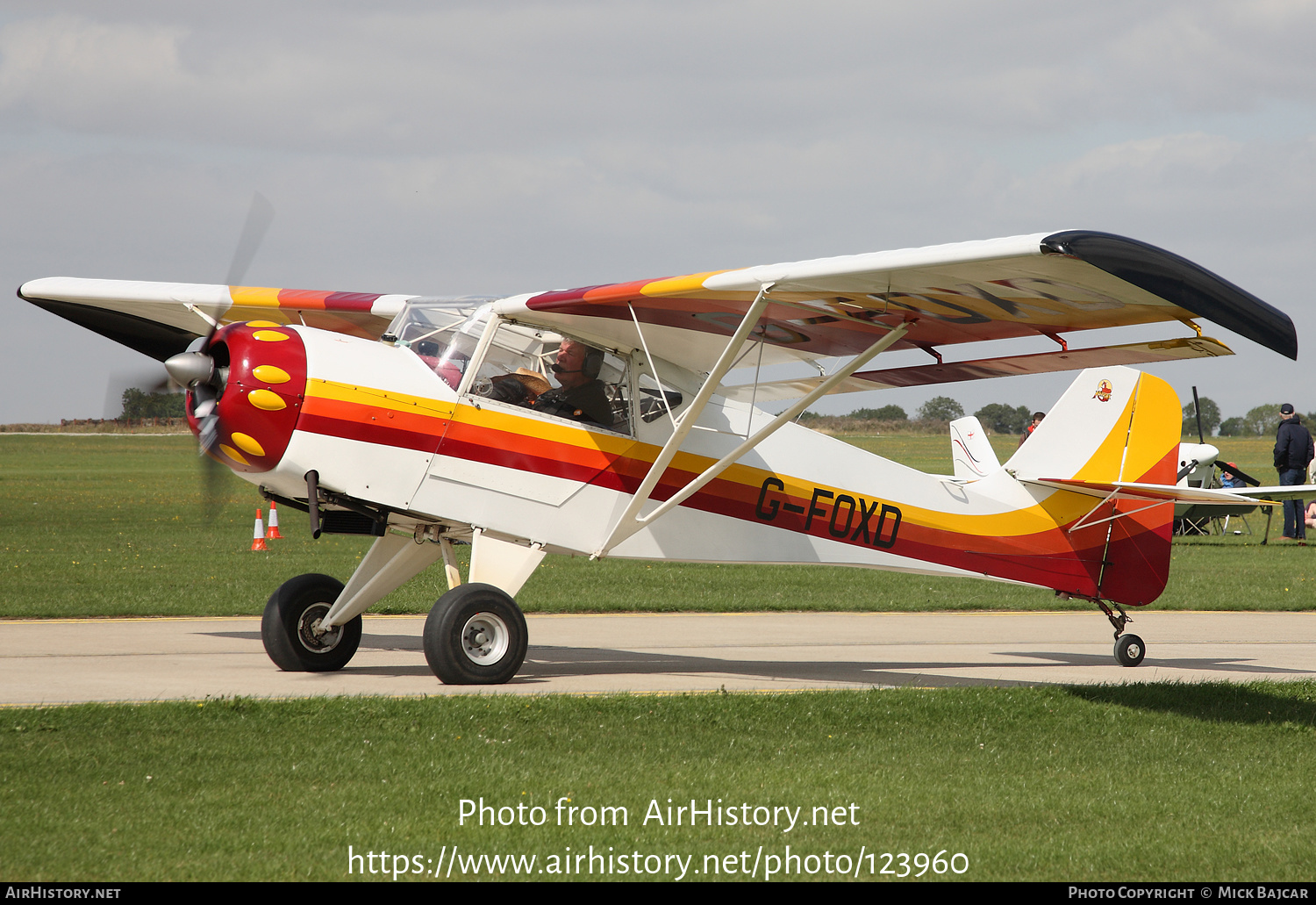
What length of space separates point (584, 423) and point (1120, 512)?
215 inches

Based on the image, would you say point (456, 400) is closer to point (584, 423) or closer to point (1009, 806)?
A: point (584, 423)

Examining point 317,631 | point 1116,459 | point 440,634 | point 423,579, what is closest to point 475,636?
point 440,634

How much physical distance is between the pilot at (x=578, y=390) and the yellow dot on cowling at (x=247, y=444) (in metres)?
2.13

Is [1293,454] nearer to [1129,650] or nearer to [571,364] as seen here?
[1129,650]

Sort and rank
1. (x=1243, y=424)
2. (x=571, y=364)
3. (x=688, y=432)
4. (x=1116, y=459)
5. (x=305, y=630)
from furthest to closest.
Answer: (x=1243, y=424) → (x=1116, y=459) → (x=305, y=630) → (x=571, y=364) → (x=688, y=432)

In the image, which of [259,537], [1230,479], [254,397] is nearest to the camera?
[254,397]

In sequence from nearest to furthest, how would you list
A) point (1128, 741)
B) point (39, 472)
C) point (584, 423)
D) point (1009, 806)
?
point (1009, 806) < point (1128, 741) < point (584, 423) < point (39, 472)

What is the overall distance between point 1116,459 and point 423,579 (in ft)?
31.4

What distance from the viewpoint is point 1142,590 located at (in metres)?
11.7

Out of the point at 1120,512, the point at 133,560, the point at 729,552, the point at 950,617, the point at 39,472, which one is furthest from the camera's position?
the point at 39,472

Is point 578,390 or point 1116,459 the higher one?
point 578,390

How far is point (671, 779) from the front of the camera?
6.27 meters

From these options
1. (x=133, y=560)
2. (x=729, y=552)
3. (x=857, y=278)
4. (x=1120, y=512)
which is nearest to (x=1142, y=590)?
(x=1120, y=512)

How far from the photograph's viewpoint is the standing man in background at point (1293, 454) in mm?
24406
